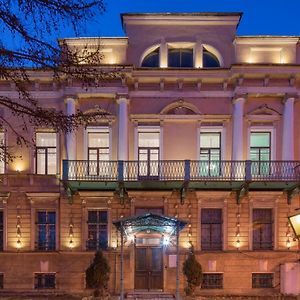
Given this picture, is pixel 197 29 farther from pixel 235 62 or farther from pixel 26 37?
pixel 26 37

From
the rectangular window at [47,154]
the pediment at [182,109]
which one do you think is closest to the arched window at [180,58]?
the pediment at [182,109]

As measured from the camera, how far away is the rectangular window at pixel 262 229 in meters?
22.5

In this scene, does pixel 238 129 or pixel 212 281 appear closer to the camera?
pixel 212 281

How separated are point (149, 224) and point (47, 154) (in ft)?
21.1

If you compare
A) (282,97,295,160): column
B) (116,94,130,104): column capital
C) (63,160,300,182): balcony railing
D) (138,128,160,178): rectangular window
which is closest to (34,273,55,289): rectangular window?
(63,160,300,182): balcony railing

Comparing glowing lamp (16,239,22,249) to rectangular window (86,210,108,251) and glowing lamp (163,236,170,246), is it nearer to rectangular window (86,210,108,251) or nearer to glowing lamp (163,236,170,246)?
rectangular window (86,210,108,251)

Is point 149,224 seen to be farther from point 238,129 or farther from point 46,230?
point 238,129

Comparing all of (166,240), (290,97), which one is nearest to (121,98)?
(166,240)

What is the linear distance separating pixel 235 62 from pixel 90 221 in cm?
1034

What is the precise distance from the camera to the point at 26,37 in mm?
8422

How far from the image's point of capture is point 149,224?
1994 centimetres

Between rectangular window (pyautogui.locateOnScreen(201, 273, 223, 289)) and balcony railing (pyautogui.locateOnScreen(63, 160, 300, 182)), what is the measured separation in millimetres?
4501

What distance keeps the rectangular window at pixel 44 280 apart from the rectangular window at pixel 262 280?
31.0 ft

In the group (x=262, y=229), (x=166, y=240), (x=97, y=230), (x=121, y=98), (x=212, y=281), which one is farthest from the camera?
(x=262, y=229)
